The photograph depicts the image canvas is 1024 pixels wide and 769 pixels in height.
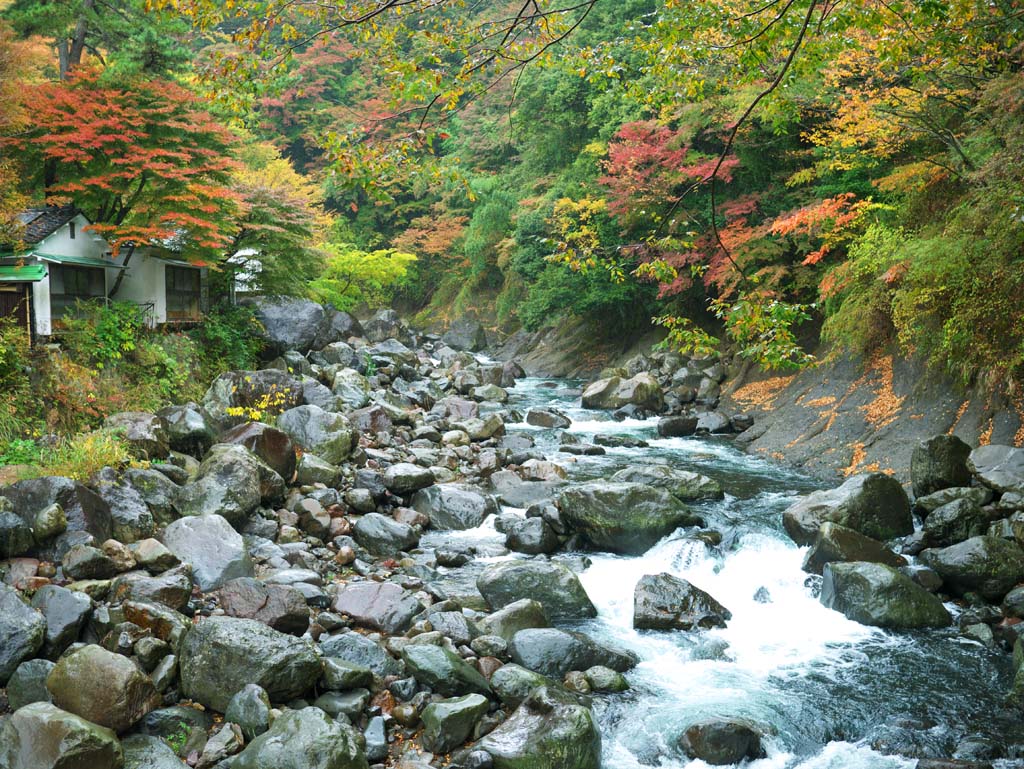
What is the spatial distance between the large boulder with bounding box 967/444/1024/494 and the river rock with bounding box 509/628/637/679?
590cm

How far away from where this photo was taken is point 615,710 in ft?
22.6

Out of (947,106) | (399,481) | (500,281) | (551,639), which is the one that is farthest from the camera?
(500,281)

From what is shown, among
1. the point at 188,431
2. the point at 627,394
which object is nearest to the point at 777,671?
the point at 188,431

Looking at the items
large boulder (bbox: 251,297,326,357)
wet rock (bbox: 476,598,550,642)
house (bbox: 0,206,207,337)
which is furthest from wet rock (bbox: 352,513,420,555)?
large boulder (bbox: 251,297,326,357)

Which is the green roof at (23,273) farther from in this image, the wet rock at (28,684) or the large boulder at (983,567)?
the large boulder at (983,567)

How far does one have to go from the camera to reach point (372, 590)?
8.46 meters

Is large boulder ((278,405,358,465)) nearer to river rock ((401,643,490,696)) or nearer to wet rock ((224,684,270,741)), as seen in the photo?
river rock ((401,643,490,696))

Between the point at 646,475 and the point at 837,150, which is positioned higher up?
the point at 837,150

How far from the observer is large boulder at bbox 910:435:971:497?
36.2 ft

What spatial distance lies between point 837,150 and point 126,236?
14.3 meters

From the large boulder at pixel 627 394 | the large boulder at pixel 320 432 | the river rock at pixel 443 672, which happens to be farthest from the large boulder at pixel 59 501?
the large boulder at pixel 627 394

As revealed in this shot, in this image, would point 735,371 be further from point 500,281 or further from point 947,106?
point 500,281

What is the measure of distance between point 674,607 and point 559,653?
1.74 m

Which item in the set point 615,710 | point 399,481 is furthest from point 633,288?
point 615,710
